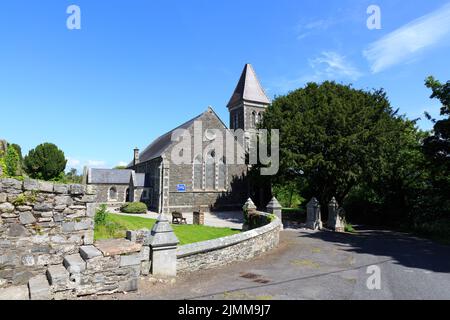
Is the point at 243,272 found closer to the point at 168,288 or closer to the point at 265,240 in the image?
the point at 168,288

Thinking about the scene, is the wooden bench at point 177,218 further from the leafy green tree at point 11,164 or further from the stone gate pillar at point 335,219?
the leafy green tree at point 11,164

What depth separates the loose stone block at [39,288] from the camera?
219 inches

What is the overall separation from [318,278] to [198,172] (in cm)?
2475

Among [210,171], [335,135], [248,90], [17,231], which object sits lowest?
[17,231]

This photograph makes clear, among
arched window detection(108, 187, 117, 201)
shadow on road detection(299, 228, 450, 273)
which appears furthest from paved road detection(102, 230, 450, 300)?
arched window detection(108, 187, 117, 201)

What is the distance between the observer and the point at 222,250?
902 cm

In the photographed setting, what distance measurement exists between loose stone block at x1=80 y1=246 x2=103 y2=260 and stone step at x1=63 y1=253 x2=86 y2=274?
0.12 meters

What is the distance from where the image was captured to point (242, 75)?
141 feet

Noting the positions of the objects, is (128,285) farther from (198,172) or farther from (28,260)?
(198,172)

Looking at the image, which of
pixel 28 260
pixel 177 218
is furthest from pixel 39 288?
pixel 177 218

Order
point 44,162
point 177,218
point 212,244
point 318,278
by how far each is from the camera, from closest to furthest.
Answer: point 318,278 → point 212,244 → point 177,218 → point 44,162

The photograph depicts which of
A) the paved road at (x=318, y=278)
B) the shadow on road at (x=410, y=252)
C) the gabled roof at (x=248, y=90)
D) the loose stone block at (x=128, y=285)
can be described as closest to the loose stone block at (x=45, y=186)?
the loose stone block at (x=128, y=285)

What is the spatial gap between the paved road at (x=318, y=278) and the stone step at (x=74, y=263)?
106cm

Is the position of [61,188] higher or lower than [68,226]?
higher
